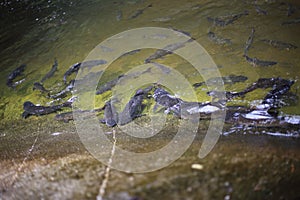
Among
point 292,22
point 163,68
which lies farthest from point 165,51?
point 292,22

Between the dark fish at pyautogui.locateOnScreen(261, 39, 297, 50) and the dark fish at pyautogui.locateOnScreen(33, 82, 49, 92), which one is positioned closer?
the dark fish at pyautogui.locateOnScreen(261, 39, 297, 50)

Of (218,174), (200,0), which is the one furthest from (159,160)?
(200,0)

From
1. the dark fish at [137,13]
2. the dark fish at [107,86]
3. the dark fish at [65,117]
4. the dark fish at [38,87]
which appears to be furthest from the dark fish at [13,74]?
the dark fish at [137,13]

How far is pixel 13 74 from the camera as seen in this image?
15.3 ft

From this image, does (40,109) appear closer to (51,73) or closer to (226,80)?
(51,73)

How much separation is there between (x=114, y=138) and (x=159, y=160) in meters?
0.81

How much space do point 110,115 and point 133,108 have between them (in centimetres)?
28

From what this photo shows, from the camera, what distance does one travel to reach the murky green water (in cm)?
163

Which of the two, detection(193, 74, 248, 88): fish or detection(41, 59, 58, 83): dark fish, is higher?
detection(41, 59, 58, 83): dark fish

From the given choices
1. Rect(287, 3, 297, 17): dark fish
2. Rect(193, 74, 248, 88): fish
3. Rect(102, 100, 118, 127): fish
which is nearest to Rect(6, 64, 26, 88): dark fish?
Rect(102, 100, 118, 127): fish

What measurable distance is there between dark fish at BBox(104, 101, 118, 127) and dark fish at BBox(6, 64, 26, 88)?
2.01 m

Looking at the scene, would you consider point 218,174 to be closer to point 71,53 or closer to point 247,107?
point 247,107

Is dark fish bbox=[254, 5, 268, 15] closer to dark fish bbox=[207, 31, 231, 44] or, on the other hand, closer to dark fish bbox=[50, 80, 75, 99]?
dark fish bbox=[207, 31, 231, 44]

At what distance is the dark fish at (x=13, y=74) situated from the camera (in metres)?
4.43
